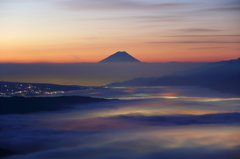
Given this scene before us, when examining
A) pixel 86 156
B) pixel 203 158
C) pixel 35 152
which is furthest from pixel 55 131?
pixel 203 158

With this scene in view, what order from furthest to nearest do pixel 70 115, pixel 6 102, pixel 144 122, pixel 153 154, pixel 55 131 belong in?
pixel 6 102, pixel 70 115, pixel 144 122, pixel 55 131, pixel 153 154

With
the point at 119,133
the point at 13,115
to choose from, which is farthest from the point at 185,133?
the point at 13,115

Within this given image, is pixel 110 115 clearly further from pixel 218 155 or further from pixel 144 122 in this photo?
pixel 218 155

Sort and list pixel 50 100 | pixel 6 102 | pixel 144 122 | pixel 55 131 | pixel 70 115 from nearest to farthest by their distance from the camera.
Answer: pixel 55 131
pixel 144 122
pixel 70 115
pixel 6 102
pixel 50 100

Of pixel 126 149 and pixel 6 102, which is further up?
pixel 6 102

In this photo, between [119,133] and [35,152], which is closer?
[35,152]

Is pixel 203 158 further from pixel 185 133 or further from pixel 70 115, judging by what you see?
pixel 70 115

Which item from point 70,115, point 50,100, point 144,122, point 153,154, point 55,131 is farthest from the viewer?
point 50,100

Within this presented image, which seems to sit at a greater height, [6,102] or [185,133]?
[6,102]

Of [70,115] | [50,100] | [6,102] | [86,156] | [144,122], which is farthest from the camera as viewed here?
[50,100]
